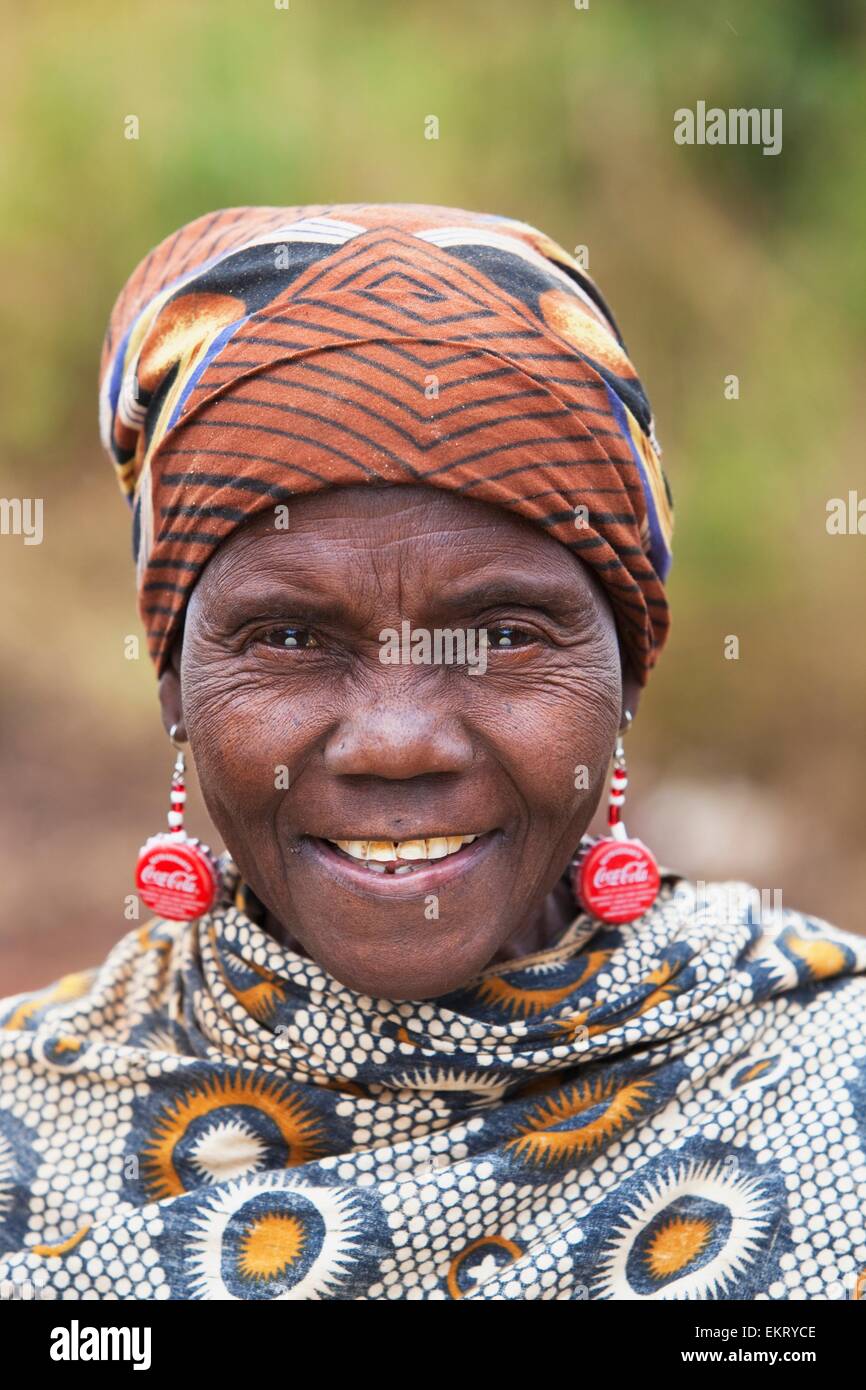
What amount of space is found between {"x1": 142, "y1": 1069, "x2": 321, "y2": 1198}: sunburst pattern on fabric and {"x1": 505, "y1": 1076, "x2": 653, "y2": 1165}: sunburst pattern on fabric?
33cm

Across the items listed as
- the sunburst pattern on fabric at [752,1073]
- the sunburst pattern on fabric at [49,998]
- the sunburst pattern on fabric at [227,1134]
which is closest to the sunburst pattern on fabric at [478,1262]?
the sunburst pattern on fabric at [227,1134]

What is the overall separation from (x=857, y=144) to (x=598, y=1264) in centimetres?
579

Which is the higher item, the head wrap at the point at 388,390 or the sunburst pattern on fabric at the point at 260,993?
the head wrap at the point at 388,390

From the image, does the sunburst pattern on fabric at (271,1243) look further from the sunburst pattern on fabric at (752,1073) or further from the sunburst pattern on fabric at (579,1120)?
the sunburst pattern on fabric at (752,1073)

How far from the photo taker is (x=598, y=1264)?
7.23 ft

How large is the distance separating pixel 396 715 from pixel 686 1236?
35.3 inches

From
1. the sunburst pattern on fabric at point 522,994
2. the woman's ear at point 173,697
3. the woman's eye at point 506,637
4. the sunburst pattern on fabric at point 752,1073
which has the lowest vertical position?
the sunburst pattern on fabric at point 752,1073

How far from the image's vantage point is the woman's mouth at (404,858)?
6.98ft

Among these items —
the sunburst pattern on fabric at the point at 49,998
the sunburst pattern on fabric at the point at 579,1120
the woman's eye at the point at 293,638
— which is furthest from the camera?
the sunburst pattern on fabric at the point at 49,998

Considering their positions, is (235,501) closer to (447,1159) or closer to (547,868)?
(547,868)

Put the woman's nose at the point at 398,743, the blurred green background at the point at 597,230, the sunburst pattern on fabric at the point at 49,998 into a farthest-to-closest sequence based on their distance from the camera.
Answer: the blurred green background at the point at 597,230 → the sunburst pattern on fabric at the point at 49,998 → the woman's nose at the point at 398,743

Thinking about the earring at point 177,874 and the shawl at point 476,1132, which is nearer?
the shawl at point 476,1132

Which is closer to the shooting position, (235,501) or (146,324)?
(235,501)

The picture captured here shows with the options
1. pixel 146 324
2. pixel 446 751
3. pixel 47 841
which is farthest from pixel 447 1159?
pixel 47 841
